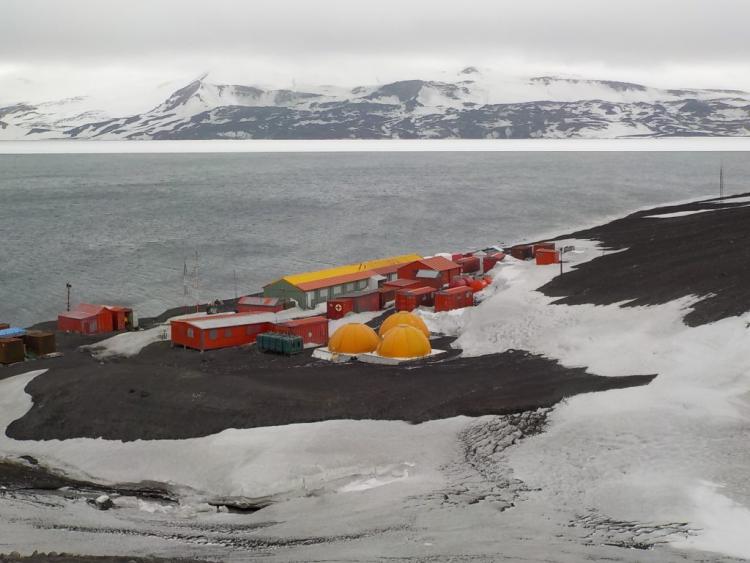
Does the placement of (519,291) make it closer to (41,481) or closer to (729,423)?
(729,423)

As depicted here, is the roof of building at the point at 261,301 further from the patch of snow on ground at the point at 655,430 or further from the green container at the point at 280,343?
the patch of snow on ground at the point at 655,430

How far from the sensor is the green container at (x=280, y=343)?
3778cm

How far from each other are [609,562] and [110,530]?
1179 cm

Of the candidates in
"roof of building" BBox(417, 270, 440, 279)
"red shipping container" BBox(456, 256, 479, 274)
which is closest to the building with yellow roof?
"roof of building" BBox(417, 270, 440, 279)

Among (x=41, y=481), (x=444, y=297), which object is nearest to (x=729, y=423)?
(x=41, y=481)

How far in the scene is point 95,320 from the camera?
47281mm

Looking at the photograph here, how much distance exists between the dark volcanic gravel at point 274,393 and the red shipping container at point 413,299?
11.5 meters

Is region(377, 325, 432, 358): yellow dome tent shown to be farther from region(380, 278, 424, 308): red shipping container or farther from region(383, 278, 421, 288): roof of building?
region(383, 278, 421, 288): roof of building

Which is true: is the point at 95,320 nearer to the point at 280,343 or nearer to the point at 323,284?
the point at 323,284

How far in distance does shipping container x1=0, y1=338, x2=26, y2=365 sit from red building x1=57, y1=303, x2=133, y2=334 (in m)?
7.11

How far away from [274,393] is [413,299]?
1750cm

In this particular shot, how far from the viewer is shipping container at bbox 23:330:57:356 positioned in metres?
40.2

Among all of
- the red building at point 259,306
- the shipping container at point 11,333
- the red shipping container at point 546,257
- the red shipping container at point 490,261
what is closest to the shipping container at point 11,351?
the shipping container at point 11,333

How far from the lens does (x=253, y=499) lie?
23297mm
